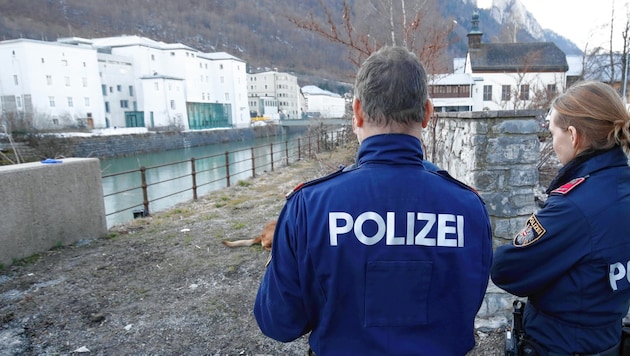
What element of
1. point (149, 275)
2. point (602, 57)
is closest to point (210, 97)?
point (602, 57)

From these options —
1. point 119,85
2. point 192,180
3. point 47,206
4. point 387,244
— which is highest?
point 119,85

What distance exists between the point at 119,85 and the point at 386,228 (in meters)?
56.7

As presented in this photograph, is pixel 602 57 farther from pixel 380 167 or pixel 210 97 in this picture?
pixel 210 97

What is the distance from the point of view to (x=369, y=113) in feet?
3.58

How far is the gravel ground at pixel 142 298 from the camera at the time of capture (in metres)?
2.80

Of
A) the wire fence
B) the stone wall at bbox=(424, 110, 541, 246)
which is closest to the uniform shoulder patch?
the stone wall at bbox=(424, 110, 541, 246)

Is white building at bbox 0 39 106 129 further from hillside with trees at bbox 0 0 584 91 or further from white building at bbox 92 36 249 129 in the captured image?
hillside with trees at bbox 0 0 584 91

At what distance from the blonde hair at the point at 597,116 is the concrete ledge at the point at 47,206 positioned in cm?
477

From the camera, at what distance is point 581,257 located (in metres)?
1.27

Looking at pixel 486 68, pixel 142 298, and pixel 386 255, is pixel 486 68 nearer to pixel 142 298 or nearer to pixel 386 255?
pixel 142 298

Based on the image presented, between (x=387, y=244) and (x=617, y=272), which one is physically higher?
(x=387, y=244)

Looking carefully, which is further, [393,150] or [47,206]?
[47,206]

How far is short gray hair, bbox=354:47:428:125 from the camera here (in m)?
1.05

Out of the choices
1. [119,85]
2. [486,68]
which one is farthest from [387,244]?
[119,85]
